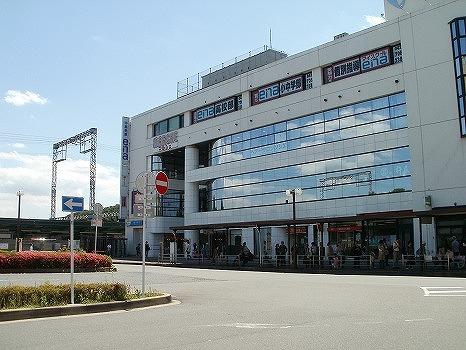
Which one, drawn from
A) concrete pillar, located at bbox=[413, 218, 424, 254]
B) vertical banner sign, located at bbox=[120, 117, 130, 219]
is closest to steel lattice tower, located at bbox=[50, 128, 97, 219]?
vertical banner sign, located at bbox=[120, 117, 130, 219]

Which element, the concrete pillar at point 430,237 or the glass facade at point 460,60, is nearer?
the glass facade at point 460,60

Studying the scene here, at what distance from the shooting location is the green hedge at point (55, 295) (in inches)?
426

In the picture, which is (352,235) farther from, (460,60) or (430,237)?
(460,60)

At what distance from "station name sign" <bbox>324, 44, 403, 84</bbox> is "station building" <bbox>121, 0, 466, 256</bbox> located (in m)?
0.09

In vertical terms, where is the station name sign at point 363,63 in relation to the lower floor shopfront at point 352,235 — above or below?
above

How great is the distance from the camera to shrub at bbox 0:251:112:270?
79.6 feet

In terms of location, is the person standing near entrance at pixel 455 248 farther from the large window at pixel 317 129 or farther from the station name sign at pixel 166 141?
the station name sign at pixel 166 141

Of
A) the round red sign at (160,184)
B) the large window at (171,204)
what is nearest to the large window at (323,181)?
the large window at (171,204)

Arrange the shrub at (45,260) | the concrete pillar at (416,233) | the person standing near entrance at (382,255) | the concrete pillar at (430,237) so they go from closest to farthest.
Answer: the shrub at (45,260)
the person standing near entrance at (382,255)
the concrete pillar at (430,237)
the concrete pillar at (416,233)

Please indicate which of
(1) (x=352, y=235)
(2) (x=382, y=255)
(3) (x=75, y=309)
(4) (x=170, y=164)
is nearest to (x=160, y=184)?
(3) (x=75, y=309)

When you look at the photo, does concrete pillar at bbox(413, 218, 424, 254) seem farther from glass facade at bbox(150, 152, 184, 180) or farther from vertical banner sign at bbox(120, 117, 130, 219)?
vertical banner sign at bbox(120, 117, 130, 219)

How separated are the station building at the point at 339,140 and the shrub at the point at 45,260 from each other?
582 cm

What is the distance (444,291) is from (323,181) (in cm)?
2412

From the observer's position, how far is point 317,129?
40.1 metres
